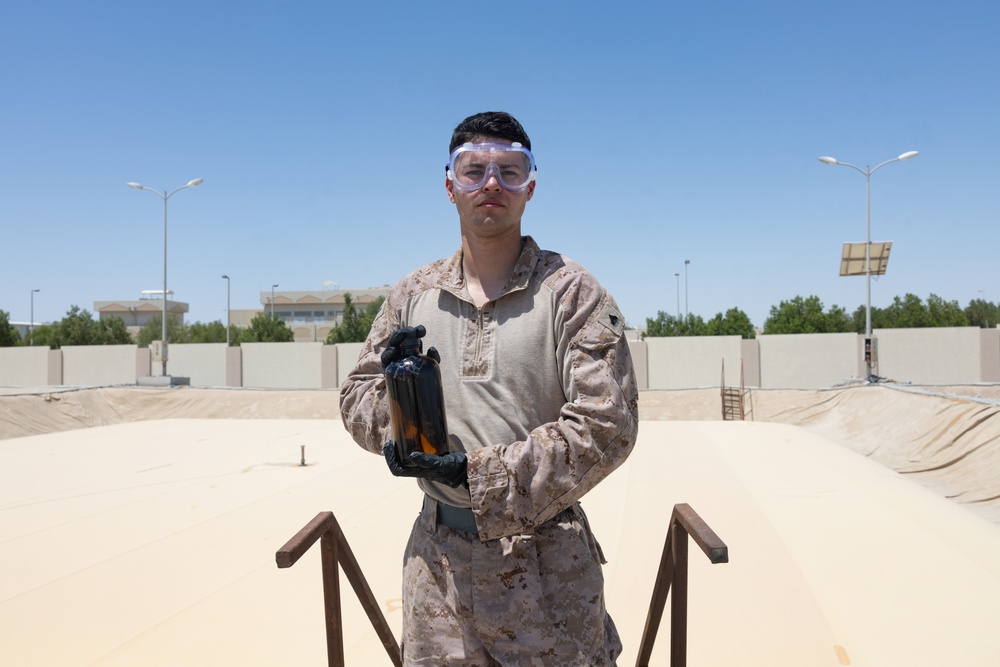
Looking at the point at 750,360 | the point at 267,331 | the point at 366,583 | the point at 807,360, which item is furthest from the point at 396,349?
the point at 267,331

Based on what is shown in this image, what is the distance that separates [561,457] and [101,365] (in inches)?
1348

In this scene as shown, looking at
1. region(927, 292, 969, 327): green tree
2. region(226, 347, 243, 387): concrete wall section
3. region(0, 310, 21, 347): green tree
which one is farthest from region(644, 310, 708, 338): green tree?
region(0, 310, 21, 347): green tree

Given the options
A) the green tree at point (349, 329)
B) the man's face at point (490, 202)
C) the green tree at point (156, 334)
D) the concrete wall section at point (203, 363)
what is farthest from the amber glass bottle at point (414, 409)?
the green tree at point (156, 334)

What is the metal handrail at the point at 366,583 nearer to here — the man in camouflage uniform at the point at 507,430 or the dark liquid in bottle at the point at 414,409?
the man in camouflage uniform at the point at 507,430

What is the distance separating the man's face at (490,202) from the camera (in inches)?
72.7

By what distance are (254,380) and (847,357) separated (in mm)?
23041

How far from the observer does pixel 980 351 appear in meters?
25.6

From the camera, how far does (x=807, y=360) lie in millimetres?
26688

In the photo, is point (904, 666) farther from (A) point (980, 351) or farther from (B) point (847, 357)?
(A) point (980, 351)

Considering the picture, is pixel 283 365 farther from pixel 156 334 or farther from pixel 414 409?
pixel 156 334

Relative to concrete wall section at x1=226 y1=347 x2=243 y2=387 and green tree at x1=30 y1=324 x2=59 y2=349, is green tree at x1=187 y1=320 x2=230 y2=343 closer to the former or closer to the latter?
green tree at x1=30 y1=324 x2=59 y2=349

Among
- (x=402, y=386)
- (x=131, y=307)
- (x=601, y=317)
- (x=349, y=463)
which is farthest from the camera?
(x=131, y=307)

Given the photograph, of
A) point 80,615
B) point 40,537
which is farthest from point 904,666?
point 40,537

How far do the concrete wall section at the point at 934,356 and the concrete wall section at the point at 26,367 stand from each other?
3348 cm
